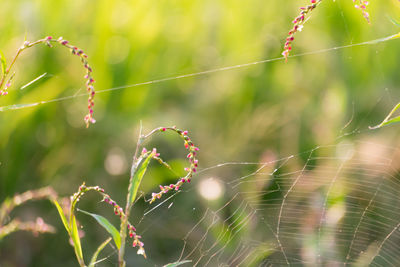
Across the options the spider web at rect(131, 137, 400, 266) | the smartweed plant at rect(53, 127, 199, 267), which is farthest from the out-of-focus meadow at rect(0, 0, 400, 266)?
the smartweed plant at rect(53, 127, 199, 267)

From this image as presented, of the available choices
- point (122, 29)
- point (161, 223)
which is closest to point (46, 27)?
point (122, 29)

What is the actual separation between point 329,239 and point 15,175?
120 centimetres

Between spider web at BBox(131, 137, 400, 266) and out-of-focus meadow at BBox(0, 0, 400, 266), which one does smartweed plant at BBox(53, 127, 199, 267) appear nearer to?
spider web at BBox(131, 137, 400, 266)

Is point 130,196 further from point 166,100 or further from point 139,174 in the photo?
point 166,100

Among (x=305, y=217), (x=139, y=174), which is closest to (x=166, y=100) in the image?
(x=305, y=217)

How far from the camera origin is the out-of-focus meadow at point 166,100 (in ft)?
7.41

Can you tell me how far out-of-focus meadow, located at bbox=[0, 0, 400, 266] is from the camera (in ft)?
7.41

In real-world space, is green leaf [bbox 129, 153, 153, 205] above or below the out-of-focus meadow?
below

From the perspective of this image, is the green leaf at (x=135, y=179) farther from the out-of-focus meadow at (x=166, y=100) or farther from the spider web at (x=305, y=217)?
the out-of-focus meadow at (x=166, y=100)

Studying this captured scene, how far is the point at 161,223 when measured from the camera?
2.11 m

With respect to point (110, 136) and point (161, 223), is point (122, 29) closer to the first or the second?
point (110, 136)

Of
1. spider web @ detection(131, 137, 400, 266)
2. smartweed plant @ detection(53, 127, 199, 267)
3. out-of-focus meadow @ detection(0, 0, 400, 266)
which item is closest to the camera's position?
smartweed plant @ detection(53, 127, 199, 267)

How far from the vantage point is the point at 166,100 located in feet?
9.04

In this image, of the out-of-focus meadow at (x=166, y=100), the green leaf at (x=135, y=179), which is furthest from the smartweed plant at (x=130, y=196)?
the out-of-focus meadow at (x=166, y=100)
